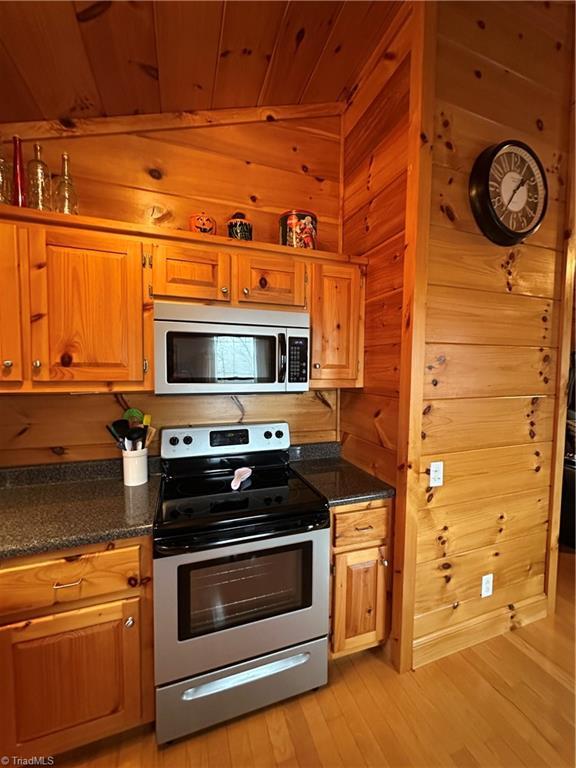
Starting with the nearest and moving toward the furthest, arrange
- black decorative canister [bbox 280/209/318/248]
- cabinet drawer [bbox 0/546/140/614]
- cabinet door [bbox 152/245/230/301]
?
cabinet drawer [bbox 0/546/140/614], cabinet door [bbox 152/245/230/301], black decorative canister [bbox 280/209/318/248]

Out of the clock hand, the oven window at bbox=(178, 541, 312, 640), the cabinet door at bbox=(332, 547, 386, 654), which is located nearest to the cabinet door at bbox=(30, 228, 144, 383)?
the oven window at bbox=(178, 541, 312, 640)

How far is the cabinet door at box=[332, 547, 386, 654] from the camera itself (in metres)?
1.50

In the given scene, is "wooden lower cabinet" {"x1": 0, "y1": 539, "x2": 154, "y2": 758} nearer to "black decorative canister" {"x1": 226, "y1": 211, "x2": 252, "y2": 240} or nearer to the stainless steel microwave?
the stainless steel microwave

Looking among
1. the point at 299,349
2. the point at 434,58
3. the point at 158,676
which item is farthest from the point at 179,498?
the point at 434,58

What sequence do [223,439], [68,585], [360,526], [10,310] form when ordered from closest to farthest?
1. [68,585]
2. [10,310]
3. [360,526]
4. [223,439]

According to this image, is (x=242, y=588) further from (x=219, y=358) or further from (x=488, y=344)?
(x=488, y=344)

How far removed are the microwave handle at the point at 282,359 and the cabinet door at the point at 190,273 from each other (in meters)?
0.31

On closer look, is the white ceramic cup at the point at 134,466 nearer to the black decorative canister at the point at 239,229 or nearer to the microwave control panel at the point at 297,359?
the microwave control panel at the point at 297,359

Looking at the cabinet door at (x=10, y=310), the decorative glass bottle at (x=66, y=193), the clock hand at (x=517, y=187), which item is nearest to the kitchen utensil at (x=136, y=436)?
the cabinet door at (x=10, y=310)

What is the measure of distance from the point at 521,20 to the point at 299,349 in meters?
1.85

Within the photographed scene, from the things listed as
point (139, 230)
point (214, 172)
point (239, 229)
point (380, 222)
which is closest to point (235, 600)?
point (139, 230)

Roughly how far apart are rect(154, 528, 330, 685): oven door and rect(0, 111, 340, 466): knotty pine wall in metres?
0.72

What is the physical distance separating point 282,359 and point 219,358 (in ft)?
0.97

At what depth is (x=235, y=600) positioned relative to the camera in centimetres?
131
